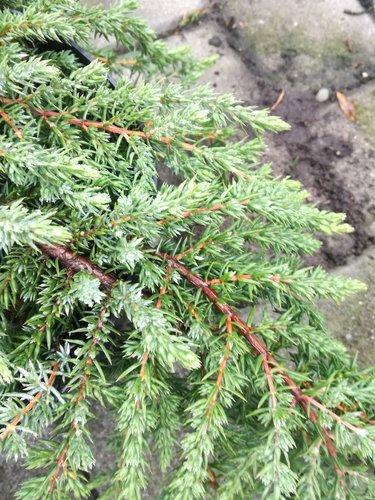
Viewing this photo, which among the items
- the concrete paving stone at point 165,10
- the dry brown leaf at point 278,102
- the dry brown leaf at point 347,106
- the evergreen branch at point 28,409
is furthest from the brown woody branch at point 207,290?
the concrete paving stone at point 165,10

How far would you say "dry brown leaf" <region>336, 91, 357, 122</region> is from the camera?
86.4 inches

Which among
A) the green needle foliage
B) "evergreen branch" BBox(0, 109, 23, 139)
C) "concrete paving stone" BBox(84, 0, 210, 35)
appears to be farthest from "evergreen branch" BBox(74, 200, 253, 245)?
"concrete paving stone" BBox(84, 0, 210, 35)

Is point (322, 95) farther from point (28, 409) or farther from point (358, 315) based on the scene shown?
point (28, 409)

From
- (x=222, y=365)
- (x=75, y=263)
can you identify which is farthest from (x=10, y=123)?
(x=222, y=365)

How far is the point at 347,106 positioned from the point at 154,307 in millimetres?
1575

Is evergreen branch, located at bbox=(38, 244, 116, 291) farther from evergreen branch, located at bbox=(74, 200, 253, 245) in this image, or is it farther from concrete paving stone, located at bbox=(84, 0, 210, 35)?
concrete paving stone, located at bbox=(84, 0, 210, 35)

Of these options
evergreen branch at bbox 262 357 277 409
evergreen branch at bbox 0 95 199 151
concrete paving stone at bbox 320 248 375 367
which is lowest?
concrete paving stone at bbox 320 248 375 367

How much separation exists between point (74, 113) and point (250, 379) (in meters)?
0.77

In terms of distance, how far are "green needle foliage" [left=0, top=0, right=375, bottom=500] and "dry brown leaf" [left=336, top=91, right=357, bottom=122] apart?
3.49 ft

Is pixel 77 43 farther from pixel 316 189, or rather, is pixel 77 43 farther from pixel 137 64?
pixel 316 189

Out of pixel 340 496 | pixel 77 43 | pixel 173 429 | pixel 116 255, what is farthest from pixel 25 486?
pixel 77 43

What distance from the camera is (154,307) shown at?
1.08 meters

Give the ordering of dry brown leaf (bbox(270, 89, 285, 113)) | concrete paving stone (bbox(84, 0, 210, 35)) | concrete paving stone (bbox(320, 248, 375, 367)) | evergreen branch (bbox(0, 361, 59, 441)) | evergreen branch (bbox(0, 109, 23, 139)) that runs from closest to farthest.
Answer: evergreen branch (bbox(0, 361, 59, 441))
evergreen branch (bbox(0, 109, 23, 139))
concrete paving stone (bbox(320, 248, 375, 367))
dry brown leaf (bbox(270, 89, 285, 113))
concrete paving stone (bbox(84, 0, 210, 35))

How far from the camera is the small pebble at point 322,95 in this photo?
222cm
